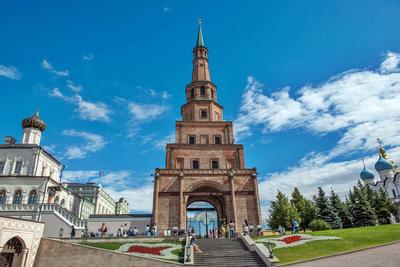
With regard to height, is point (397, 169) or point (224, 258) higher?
point (397, 169)

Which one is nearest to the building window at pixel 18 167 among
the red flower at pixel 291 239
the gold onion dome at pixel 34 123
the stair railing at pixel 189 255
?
the gold onion dome at pixel 34 123

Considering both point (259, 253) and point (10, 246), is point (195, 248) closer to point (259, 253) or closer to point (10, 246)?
point (259, 253)

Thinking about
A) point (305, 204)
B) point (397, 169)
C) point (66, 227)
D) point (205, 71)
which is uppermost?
point (205, 71)

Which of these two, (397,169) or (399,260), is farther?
(397,169)

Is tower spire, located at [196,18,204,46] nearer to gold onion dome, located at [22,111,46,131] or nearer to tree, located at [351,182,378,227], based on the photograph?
gold onion dome, located at [22,111,46,131]

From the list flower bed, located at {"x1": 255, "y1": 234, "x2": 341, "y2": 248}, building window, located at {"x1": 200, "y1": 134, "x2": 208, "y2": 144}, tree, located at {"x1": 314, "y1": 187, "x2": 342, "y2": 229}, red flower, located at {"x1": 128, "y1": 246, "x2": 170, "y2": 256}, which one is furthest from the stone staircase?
tree, located at {"x1": 314, "y1": 187, "x2": 342, "y2": 229}

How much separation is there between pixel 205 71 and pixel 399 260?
3630 cm

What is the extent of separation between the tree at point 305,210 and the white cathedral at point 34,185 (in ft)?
97.0

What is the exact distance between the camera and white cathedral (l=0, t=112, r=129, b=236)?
31.2m

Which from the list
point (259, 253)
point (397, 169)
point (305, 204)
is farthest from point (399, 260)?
point (397, 169)

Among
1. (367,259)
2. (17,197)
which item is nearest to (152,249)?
(367,259)

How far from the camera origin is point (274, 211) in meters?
40.2

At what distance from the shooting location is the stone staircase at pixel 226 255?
64.3 feet

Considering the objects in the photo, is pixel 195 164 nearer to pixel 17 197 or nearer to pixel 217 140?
pixel 217 140
